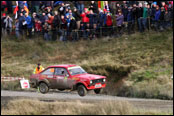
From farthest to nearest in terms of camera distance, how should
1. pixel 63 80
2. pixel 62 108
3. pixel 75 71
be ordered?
1. pixel 62 108
2. pixel 75 71
3. pixel 63 80

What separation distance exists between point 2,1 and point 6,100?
1145 cm

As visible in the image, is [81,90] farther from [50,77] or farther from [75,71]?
[50,77]

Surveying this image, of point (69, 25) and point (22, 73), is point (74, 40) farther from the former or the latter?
point (22, 73)

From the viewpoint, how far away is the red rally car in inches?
415

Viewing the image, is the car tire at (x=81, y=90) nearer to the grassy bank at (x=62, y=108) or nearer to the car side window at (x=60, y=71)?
the car side window at (x=60, y=71)

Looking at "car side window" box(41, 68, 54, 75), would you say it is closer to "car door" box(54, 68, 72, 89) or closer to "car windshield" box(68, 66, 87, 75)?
"car door" box(54, 68, 72, 89)

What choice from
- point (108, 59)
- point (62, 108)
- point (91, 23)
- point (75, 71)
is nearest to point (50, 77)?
point (75, 71)

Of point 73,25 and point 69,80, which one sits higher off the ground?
point 73,25

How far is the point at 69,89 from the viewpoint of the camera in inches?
420

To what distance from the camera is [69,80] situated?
10.7 m

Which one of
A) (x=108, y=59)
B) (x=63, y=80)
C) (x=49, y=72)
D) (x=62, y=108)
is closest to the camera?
(x=63, y=80)

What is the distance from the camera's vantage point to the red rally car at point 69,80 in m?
10.5

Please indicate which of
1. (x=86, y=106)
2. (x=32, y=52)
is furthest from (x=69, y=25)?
(x=86, y=106)

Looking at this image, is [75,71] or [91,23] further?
[91,23]
